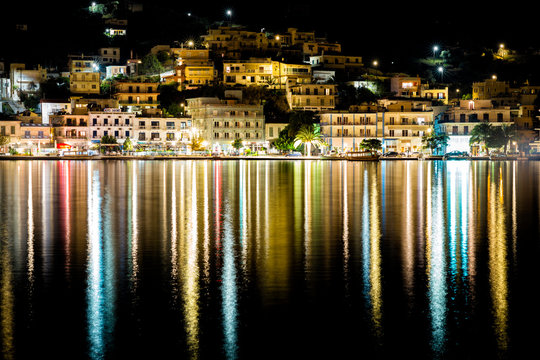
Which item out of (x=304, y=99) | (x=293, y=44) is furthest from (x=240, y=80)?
(x=293, y=44)

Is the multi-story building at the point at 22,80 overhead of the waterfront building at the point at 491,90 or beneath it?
overhead

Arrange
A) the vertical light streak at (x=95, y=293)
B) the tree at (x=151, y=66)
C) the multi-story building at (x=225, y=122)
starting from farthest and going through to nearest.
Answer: the tree at (x=151, y=66) → the multi-story building at (x=225, y=122) → the vertical light streak at (x=95, y=293)

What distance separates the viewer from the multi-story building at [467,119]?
332 ft

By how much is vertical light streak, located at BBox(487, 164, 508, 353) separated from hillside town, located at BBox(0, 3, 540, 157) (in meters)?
66.5

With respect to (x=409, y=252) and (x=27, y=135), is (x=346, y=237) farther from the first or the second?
(x=27, y=135)

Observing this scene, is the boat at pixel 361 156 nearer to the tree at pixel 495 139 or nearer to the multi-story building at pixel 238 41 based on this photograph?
the tree at pixel 495 139

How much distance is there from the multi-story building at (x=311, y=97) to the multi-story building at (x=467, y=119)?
17135 millimetres

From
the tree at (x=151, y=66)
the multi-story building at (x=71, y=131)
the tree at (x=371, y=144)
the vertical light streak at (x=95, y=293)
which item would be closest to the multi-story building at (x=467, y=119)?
the tree at (x=371, y=144)

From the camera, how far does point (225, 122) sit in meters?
98.8

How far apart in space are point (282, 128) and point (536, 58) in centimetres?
7150

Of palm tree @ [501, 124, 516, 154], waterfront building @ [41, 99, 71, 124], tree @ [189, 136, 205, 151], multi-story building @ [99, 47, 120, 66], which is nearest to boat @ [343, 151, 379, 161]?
palm tree @ [501, 124, 516, 154]

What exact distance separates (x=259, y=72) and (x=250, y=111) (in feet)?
38.1

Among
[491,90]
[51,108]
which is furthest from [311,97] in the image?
[51,108]

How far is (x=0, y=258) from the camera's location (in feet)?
59.5
